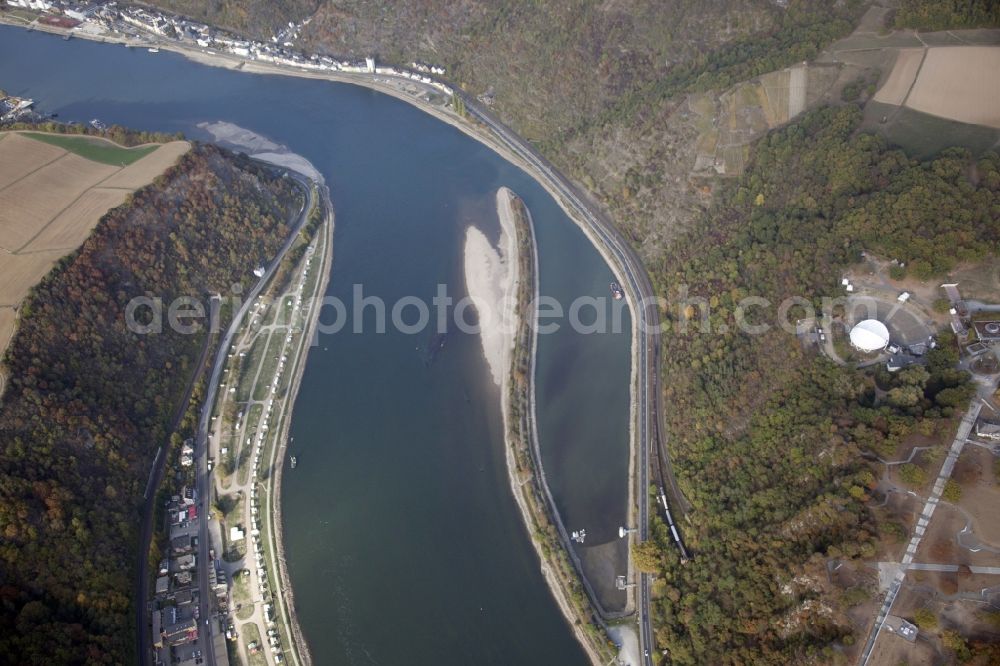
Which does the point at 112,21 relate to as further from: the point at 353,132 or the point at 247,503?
the point at 247,503

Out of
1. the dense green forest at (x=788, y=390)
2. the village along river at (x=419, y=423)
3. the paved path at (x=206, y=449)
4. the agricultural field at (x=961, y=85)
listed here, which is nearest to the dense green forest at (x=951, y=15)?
the agricultural field at (x=961, y=85)

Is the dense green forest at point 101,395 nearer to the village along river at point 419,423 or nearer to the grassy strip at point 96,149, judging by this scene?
the grassy strip at point 96,149

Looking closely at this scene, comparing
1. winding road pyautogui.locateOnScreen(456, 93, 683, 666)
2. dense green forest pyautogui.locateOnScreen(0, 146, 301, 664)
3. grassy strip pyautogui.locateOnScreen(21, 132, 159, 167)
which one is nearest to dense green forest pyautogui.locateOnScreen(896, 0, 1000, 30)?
winding road pyautogui.locateOnScreen(456, 93, 683, 666)

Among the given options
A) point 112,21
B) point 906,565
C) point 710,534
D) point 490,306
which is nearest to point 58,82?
point 112,21

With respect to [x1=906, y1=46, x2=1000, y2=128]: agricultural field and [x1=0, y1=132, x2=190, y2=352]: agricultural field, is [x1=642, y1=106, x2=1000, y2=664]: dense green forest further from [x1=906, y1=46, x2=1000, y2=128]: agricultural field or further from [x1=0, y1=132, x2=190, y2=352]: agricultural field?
[x1=0, y1=132, x2=190, y2=352]: agricultural field

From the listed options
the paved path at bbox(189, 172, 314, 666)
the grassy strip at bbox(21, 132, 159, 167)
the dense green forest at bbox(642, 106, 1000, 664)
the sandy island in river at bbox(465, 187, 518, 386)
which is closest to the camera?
the dense green forest at bbox(642, 106, 1000, 664)

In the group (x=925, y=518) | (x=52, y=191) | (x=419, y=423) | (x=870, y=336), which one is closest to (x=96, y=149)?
(x=52, y=191)
